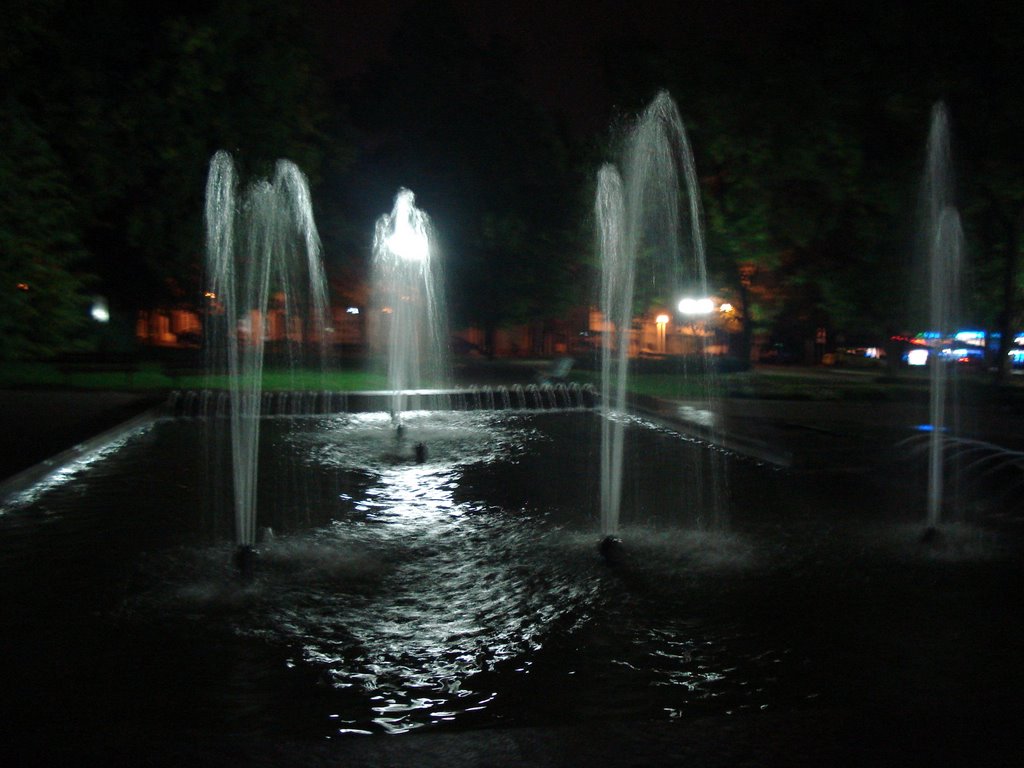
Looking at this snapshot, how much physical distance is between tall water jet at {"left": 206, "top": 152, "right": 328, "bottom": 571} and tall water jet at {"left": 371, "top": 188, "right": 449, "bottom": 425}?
2337 millimetres

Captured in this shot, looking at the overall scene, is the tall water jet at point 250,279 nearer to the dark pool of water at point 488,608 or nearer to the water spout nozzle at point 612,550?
the dark pool of water at point 488,608

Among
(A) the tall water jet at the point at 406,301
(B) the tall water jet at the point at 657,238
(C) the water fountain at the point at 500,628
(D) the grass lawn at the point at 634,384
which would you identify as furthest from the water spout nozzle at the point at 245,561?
(D) the grass lawn at the point at 634,384

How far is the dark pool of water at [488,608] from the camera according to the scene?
4.49 metres

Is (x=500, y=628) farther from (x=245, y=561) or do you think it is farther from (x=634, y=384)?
(x=634, y=384)

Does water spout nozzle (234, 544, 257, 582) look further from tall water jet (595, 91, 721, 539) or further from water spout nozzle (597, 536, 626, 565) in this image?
tall water jet (595, 91, 721, 539)

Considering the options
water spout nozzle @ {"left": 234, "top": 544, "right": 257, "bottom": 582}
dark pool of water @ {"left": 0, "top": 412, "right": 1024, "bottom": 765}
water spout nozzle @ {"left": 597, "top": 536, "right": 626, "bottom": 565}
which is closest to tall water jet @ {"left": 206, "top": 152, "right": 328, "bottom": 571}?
water spout nozzle @ {"left": 234, "top": 544, "right": 257, "bottom": 582}

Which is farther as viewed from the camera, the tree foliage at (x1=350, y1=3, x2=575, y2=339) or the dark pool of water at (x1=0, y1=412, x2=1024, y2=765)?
the tree foliage at (x1=350, y1=3, x2=575, y2=339)

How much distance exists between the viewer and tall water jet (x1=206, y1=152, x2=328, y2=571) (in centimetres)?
1262

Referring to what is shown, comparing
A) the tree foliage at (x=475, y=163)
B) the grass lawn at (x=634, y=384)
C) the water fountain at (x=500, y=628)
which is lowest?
the water fountain at (x=500, y=628)

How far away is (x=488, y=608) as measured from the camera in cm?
614

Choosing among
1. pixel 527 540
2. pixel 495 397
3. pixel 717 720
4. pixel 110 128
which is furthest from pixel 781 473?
pixel 110 128

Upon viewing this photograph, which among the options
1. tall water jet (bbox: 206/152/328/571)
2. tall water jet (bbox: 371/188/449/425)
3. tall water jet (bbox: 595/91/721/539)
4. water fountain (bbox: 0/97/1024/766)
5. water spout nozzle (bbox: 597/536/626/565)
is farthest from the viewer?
tall water jet (bbox: 371/188/449/425)

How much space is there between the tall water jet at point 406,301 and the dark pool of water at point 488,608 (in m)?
7.94

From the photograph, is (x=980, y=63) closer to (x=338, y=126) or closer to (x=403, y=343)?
(x=403, y=343)
